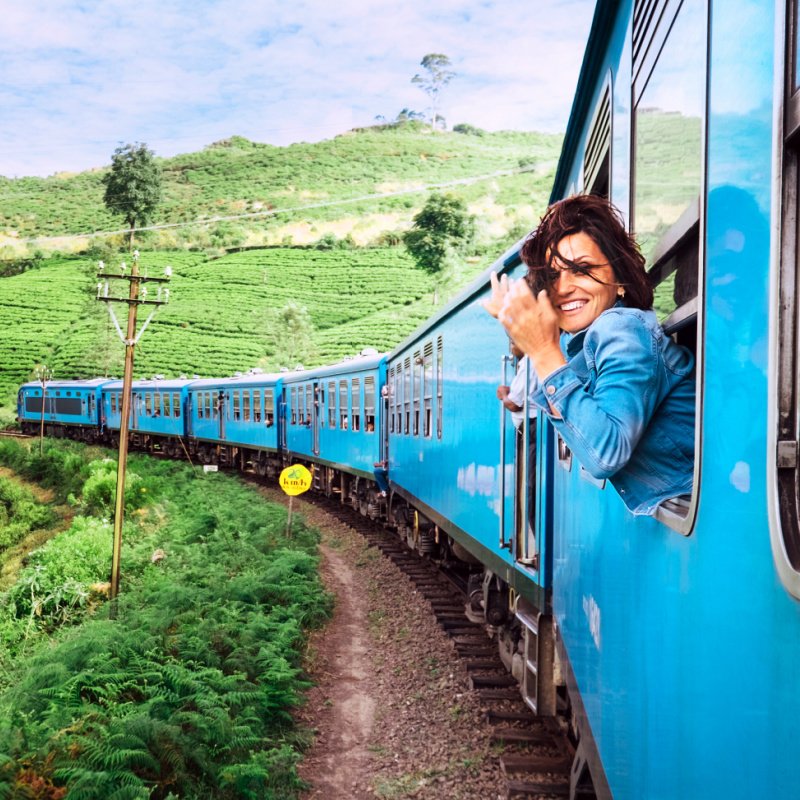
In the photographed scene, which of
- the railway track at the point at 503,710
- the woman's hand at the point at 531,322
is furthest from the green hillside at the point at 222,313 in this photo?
the woman's hand at the point at 531,322

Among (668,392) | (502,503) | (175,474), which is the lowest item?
(175,474)

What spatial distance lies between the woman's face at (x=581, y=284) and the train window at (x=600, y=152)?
1105mm

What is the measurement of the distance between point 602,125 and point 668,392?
6.17 feet

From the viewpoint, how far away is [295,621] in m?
9.79

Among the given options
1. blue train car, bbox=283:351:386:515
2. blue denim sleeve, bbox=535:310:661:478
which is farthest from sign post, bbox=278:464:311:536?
blue denim sleeve, bbox=535:310:661:478

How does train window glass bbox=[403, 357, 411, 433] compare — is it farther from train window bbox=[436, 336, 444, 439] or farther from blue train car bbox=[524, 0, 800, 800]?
blue train car bbox=[524, 0, 800, 800]

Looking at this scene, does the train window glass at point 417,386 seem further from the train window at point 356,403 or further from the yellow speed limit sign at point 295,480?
the train window at point 356,403

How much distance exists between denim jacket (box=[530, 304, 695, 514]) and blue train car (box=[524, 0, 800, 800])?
0.08m

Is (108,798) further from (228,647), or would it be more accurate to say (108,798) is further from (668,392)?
(668,392)

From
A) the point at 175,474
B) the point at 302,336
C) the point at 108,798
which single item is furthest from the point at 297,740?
the point at 302,336

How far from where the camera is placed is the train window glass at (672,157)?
71.6 inches

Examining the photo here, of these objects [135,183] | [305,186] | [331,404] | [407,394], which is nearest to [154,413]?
[331,404]

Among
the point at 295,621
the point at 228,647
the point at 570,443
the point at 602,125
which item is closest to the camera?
the point at 570,443

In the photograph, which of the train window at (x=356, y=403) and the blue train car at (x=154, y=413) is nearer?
the train window at (x=356, y=403)
